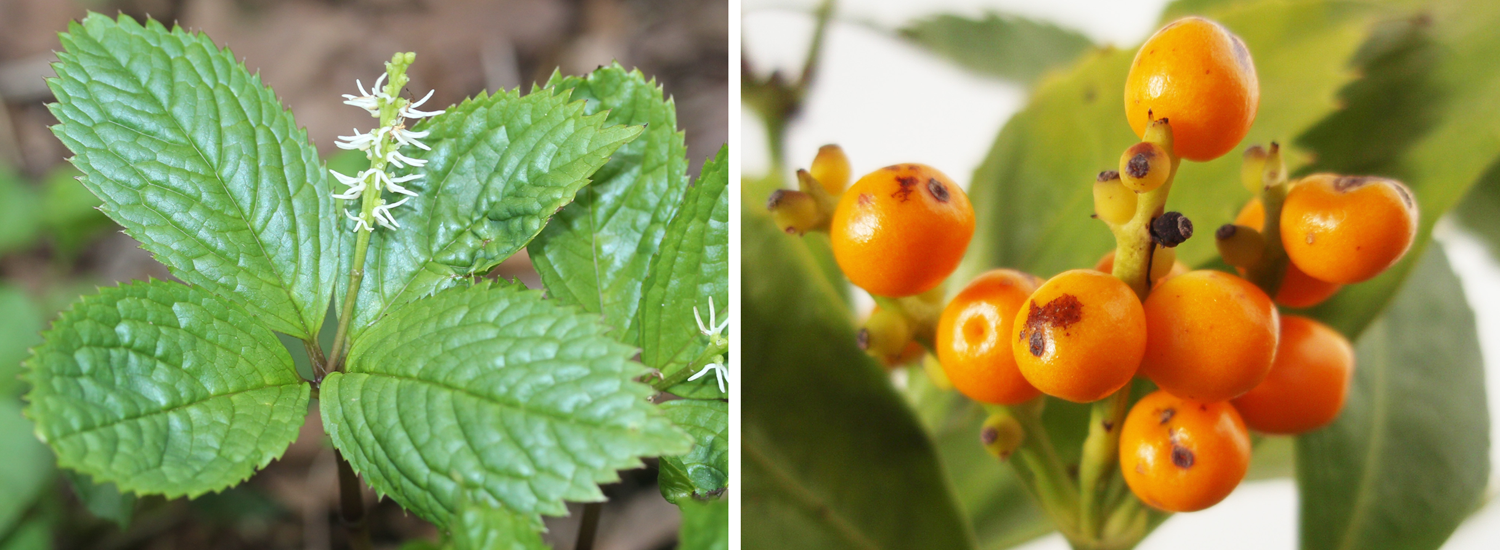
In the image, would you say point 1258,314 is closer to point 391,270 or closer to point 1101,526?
point 1101,526

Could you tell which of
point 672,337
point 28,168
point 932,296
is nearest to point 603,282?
point 672,337

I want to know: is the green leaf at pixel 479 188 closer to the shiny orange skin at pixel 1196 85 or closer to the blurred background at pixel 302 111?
the shiny orange skin at pixel 1196 85

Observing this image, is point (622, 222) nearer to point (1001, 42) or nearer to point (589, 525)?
point (589, 525)

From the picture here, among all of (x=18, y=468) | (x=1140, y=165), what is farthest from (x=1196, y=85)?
(x=18, y=468)

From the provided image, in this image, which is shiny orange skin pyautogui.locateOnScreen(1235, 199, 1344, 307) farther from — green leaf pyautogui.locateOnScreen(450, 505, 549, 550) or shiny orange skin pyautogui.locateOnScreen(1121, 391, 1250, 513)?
green leaf pyautogui.locateOnScreen(450, 505, 549, 550)

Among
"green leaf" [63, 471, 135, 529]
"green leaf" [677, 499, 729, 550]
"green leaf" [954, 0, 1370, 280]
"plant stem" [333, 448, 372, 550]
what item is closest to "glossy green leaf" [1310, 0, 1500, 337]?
"green leaf" [954, 0, 1370, 280]

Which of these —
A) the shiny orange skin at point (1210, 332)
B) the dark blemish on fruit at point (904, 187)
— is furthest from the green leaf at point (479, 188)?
the shiny orange skin at point (1210, 332)
